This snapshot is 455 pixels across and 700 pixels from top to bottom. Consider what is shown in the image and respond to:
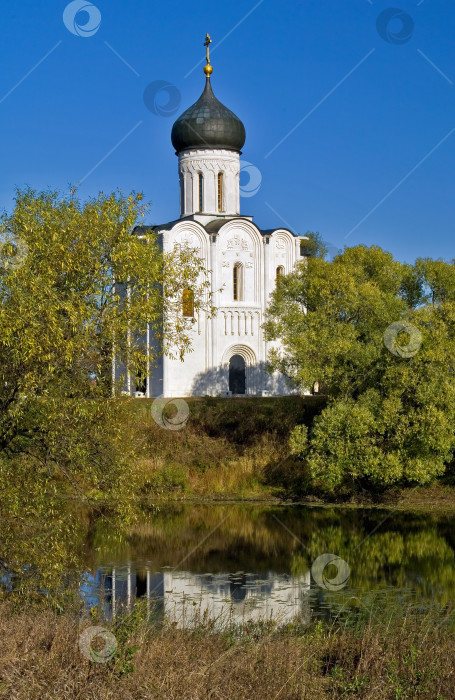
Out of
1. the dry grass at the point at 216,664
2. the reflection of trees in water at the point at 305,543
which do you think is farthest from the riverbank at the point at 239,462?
the dry grass at the point at 216,664

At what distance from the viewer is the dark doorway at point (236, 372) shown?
39406 mm

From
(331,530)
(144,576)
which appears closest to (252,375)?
(331,530)

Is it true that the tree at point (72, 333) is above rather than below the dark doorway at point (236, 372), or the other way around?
below

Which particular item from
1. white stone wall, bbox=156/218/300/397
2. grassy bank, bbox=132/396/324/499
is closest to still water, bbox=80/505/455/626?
grassy bank, bbox=132/396/324/499

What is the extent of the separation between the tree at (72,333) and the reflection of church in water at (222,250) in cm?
2468

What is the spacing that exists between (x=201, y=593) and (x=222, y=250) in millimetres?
25136

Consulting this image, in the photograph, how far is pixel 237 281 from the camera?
39.2m

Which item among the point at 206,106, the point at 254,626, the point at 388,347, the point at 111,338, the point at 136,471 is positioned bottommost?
the point at 254,626

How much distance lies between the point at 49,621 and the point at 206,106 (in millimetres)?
31667

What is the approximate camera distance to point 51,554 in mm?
11773

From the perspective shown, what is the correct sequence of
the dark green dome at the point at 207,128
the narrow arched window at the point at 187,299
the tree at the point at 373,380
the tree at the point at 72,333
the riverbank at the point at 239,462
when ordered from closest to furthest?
the tree at the point at 72,333 → the narrow arched window at the point at 187,299 → the tree at the point at 373,380 → the riverbank at the point at 239,462 → the dark green dome at the point at 207,128

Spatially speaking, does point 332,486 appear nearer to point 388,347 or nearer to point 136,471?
point 388,347

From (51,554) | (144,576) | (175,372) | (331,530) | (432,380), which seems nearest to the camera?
(51,554)

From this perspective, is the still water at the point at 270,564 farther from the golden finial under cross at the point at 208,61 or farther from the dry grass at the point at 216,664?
the golden finial under cross at the point at 208,61
